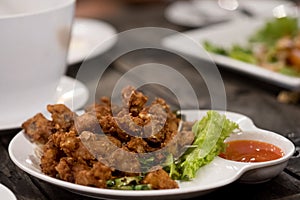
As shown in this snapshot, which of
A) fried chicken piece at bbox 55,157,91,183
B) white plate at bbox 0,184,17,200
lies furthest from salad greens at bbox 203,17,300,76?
white plate at bbox 0,184,17,200

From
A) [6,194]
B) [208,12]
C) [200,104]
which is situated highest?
[6,194]

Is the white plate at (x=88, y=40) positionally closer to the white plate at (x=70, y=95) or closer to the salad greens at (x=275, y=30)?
the white plate at (x=70, y=95)

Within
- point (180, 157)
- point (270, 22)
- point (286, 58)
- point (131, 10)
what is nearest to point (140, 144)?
point (180, 157)

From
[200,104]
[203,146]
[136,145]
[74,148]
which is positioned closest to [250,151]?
[203,146]

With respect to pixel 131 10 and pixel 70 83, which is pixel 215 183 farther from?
pixel 131 10

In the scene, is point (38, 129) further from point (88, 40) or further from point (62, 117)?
point (88, 40)

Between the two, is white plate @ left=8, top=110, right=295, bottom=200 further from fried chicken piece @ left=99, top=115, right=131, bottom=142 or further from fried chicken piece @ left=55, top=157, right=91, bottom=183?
fried chicken piece @ left=99, top=115, right=131, bottom=142
